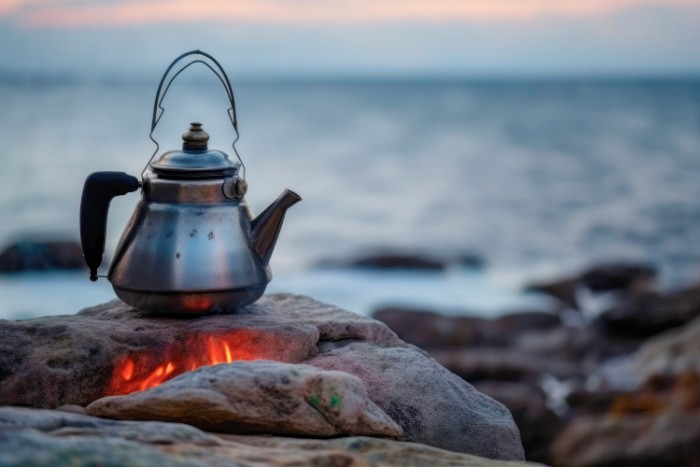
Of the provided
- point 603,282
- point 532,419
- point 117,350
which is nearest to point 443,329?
point 532,419

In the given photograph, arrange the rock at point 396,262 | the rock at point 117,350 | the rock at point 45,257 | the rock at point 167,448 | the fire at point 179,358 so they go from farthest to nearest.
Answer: the rock at point 396,262
the rock at point 45,257
the fire at point 179,358
the rock at point 117,350
the rock at point 167,448

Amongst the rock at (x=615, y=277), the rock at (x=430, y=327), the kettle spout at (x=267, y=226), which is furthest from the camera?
the rock at (x=615, y=277)

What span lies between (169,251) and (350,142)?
44.1 meters

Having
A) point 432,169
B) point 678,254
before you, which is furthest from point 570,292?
point 432,169

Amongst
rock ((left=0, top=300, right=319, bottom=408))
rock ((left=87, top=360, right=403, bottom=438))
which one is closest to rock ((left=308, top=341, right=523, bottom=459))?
rock ((left=0, top=300, right=319, bottom=408))

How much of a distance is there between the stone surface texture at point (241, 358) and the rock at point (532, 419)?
4954 mm

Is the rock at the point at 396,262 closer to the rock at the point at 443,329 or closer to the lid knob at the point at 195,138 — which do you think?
the rock at the point at 443,329

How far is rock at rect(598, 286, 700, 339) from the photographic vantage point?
42.3 ft

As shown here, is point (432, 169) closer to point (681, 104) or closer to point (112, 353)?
point (112, 353)

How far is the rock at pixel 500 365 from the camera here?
33.7ft

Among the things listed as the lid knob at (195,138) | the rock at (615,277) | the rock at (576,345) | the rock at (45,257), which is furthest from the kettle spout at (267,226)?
the rock at (615,277)

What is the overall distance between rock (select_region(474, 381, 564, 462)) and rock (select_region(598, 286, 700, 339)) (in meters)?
3.99

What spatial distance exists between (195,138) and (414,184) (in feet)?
98.5

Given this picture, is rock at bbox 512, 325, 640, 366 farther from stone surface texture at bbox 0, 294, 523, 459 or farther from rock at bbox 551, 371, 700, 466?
stone surface texture at bbox 0, 294, 523, 459
